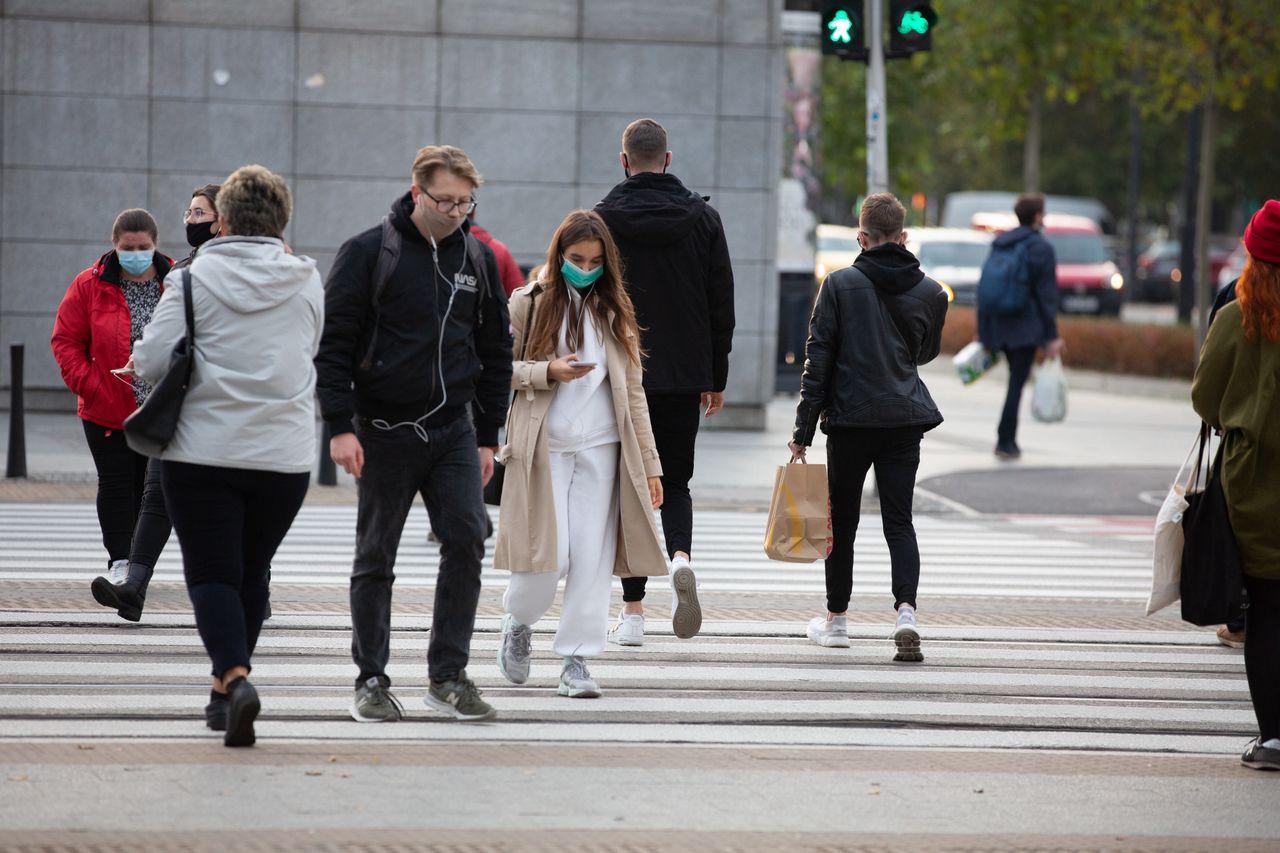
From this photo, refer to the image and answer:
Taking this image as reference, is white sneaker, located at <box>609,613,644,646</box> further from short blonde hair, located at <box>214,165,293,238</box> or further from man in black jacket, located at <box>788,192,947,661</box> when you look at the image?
short blonde hair, located at <box>214,165,293,238</box>

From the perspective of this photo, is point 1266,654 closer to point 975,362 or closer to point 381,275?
point 381,275

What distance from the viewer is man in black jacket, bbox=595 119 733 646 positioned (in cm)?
773

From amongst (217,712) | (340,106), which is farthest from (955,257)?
(217,712)

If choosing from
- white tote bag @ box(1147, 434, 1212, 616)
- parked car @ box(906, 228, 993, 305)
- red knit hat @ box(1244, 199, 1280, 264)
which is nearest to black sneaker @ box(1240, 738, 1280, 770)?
white tote bag @ box(1147, 434, 1212, 616)

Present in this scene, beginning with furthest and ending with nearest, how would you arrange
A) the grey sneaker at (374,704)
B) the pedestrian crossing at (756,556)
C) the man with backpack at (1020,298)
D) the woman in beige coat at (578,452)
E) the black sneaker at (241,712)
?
the man with backpack at (1020,298) → the pedestrian crossing at (756,556) → the woman in beige coat at (578,452) → the grey sneaker at (374,704) → the black sneaker at (241,712)

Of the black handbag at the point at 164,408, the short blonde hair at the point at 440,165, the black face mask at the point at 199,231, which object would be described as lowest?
the black handbag at the point at 164,408

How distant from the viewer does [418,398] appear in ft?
20.0

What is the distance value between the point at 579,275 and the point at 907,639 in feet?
6.97

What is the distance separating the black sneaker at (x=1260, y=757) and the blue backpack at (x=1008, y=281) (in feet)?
32.7

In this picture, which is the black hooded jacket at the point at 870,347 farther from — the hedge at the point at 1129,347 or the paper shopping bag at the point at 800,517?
the hedge at the point at 1129,347

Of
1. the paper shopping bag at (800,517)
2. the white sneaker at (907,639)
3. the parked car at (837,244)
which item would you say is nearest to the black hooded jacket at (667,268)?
the paper shopping bag at (800,517)

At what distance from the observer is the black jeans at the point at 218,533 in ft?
19.1

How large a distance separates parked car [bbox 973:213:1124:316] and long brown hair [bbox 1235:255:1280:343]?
31777 millimetres

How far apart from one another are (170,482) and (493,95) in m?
12.3
